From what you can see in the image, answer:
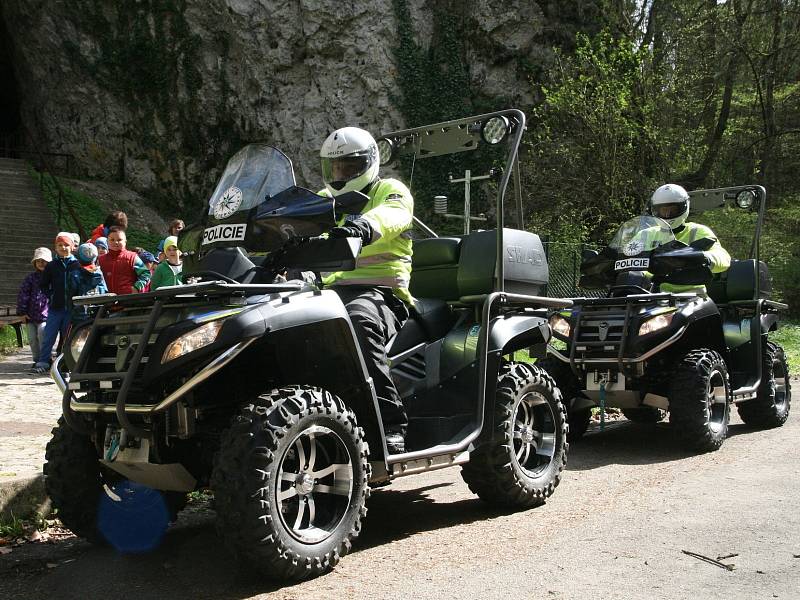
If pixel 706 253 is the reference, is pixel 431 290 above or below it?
below

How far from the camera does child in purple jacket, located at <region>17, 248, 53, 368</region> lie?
11500 mm

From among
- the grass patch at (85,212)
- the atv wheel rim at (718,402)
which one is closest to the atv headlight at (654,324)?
the atv wheel rim at (718,402)

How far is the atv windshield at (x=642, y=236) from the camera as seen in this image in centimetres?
768

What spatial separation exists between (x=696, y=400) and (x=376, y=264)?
11.0 feet

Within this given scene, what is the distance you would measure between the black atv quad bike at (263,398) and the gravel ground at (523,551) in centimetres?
24

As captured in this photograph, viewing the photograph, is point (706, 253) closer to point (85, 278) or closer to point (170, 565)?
point (170, 565)

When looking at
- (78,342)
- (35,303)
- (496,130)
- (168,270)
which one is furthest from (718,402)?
(35,303)

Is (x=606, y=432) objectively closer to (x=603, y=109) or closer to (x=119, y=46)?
(x=603, y=109)

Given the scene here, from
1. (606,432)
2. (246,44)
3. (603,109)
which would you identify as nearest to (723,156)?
(603,109)

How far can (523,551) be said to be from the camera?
4.28m

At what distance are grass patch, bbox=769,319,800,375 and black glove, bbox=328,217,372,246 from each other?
1120 cm

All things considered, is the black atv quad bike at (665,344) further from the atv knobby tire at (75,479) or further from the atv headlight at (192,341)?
the atv headlight at (192,341)

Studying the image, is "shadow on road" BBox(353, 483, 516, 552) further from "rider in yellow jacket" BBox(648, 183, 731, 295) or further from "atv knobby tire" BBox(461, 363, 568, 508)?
"rider in yellow jacket" BBox(648, 183, 731, 295)

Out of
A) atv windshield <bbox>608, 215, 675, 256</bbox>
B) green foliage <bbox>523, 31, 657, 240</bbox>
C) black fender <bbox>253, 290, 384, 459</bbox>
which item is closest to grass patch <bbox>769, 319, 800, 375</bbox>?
green foliage <bbox>523, 31, 657, 240</bbox>
